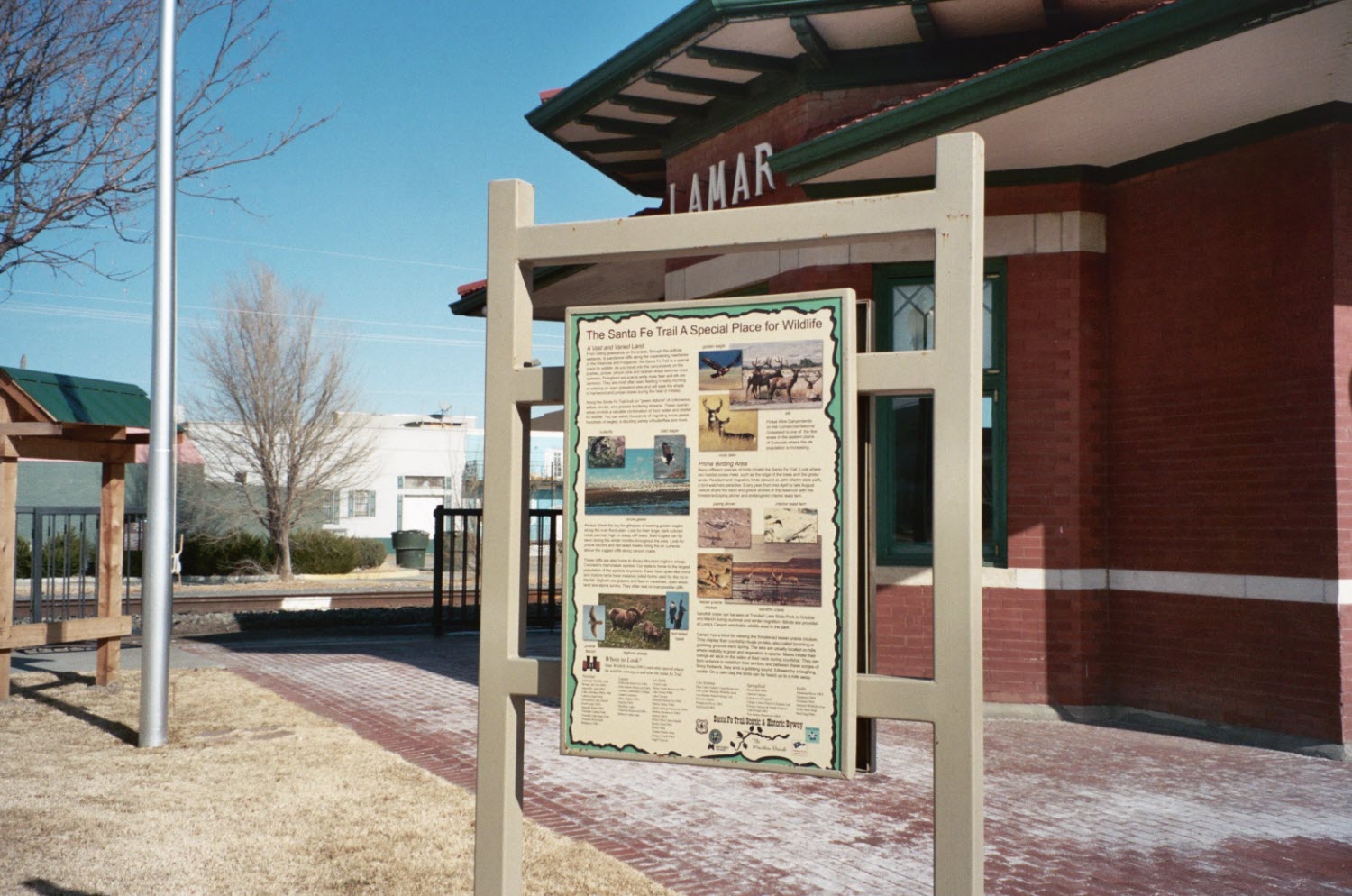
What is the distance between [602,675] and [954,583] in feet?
3.19

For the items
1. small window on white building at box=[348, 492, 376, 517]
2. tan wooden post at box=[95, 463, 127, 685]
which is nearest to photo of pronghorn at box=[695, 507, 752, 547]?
tan wooden post at box=[95, 463, 127, 685]

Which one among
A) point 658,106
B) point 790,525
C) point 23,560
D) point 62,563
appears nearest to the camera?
point 790,525

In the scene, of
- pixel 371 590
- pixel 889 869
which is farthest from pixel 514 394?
pixel 371 590

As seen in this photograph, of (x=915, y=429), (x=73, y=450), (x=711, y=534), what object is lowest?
(x=711, y=534)

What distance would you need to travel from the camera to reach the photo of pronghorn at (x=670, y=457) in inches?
122

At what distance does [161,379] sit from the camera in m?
7.81

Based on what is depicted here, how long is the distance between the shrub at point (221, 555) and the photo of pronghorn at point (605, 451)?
1250 inches

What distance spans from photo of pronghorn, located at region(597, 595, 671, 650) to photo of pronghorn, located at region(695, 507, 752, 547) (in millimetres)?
204

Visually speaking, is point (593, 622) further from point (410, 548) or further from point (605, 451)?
point (410, 548)

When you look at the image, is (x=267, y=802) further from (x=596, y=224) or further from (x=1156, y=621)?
(x=1156, y=621)

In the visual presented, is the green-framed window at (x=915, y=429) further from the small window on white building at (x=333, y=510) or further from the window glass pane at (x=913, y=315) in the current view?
the small window on white building at (x=333, y=510)

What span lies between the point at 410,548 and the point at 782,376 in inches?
1579

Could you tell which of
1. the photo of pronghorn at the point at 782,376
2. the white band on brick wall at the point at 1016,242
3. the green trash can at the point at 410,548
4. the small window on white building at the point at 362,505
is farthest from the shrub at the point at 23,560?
the photo of pronghorn at the point at 782,376

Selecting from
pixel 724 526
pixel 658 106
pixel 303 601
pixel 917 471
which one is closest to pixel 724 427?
pixel 724 526
